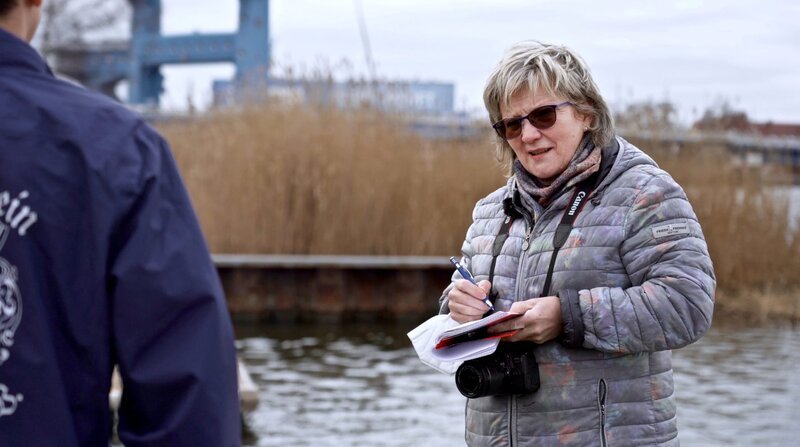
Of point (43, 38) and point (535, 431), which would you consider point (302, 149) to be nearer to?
point (535, 431)

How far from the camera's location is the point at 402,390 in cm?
823

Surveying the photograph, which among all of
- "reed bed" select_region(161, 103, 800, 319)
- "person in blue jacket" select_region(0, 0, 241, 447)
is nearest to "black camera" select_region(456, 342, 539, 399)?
"person in blue jacket" select_region(0, 0, 241, 447)

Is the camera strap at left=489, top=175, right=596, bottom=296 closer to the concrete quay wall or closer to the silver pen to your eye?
the silver pen

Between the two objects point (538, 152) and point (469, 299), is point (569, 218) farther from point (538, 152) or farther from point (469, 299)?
point (469, 299)

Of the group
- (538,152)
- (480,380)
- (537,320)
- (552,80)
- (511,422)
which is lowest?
(511,422)

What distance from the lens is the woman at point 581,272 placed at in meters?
2.60

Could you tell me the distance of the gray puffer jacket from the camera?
8.50 feet

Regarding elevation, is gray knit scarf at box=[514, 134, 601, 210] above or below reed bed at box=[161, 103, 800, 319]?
above

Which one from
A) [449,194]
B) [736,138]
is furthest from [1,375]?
[736,138]

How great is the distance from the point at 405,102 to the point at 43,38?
96.4 ft

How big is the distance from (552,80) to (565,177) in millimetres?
225

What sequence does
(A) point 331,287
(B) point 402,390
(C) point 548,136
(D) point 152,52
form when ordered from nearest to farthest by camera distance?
1. (C) point 548,136
2. (B) point 402,390
3. (A) point 331,287
4. (D) point 152,52

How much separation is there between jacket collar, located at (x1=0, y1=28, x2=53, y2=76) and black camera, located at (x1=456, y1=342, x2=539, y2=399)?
1.35 m

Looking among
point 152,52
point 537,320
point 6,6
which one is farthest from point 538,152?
point 152,52
